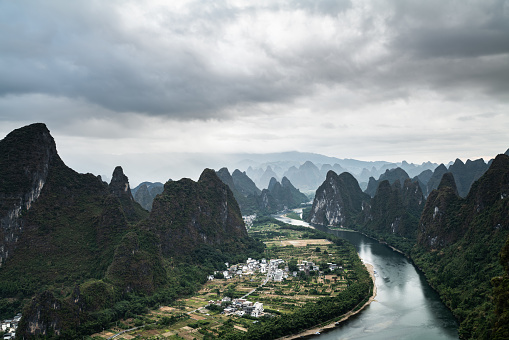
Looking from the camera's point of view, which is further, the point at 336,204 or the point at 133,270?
the point at 336,204

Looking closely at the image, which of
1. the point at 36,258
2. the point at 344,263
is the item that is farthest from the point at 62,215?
the point at 344,263

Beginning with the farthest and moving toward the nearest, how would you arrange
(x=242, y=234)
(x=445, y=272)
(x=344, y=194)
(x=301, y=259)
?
(x=344, y=194), (x=242, y=234), (x=301, y=259), (x=445, y=272)

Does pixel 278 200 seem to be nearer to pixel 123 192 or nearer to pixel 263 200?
pixel 263 200

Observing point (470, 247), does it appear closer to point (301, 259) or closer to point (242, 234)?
point (301, 259)

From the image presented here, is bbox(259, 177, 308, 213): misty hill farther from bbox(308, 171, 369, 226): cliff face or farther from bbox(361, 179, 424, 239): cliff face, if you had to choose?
bbox(361, 179, 424, 239): cliff face

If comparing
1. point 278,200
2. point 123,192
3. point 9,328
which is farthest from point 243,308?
point 278,200

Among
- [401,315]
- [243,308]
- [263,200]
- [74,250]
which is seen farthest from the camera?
[263,200]

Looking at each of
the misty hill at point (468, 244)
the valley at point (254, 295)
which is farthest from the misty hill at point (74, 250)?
the misty hill at point (468, 244)

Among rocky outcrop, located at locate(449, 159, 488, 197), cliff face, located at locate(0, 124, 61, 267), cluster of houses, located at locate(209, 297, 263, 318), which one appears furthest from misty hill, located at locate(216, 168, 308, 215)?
cluster of houses, located at locate(209, 297, 263, 318)
